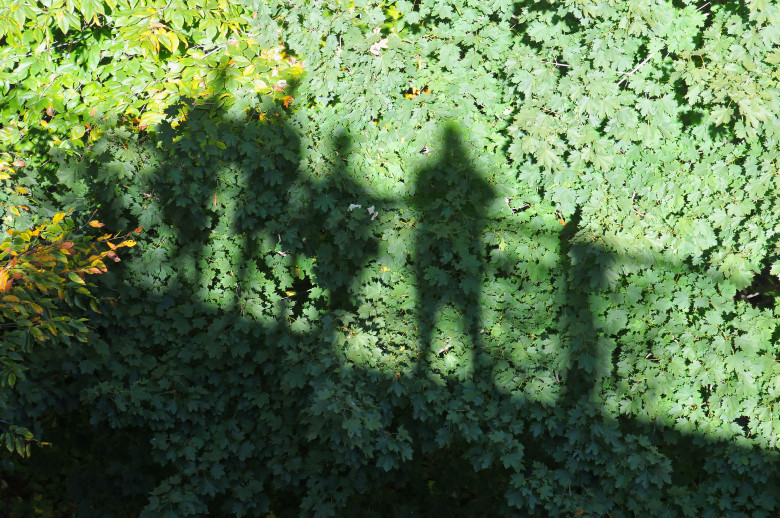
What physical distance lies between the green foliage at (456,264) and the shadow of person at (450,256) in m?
0.01

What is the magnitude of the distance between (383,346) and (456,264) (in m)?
0.64

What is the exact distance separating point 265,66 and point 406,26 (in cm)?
81

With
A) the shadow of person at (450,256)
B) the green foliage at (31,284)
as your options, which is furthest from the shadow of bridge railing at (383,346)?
the green foliage at (31,284)

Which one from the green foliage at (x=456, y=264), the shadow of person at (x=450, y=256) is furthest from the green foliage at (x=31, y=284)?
the shadow of person at (x=450, y=256)

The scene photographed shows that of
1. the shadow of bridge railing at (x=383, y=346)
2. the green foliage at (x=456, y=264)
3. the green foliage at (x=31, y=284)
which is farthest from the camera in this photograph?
the shadow of bridge railing at (x=383, y=346)

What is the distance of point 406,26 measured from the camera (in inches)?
144

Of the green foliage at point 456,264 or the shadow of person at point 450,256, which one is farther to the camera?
the shadow of person at point 450,256

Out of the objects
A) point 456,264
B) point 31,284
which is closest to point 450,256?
point 456,264

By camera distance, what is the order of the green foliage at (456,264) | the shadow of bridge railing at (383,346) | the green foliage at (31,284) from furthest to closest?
the shadow of bridge railing at (383,346), the green foliage at (456,264), the green foliage at (31,284)

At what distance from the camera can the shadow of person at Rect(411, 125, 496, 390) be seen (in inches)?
141

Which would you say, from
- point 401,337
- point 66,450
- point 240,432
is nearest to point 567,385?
point 401,337

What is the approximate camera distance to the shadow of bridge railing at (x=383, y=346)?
3.56 m

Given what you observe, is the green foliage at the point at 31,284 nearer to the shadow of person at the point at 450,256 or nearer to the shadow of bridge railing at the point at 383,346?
the shadow of bridge railing at the point at 383,346

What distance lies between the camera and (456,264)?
3635 millimetres
